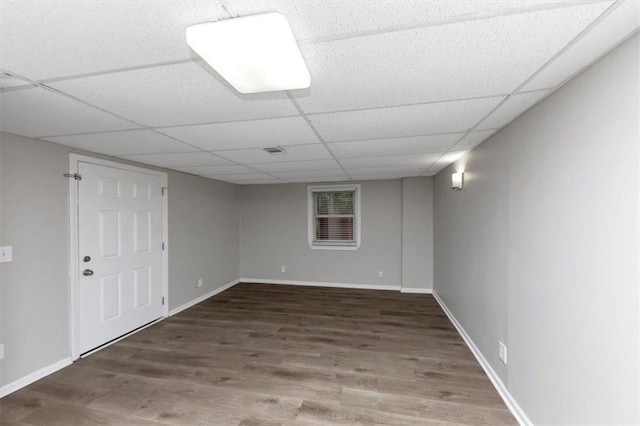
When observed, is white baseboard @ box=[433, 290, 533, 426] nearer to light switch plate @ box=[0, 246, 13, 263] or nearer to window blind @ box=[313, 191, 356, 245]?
window blind @ box=[313, 191, 356, 245]

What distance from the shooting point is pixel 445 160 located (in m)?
3.53

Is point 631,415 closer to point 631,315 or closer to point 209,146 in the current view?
point 631,315

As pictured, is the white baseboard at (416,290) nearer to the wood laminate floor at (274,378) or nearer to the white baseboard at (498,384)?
the wood laminate floor at (274,378)

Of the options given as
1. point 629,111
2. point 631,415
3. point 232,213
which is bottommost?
point 631,415

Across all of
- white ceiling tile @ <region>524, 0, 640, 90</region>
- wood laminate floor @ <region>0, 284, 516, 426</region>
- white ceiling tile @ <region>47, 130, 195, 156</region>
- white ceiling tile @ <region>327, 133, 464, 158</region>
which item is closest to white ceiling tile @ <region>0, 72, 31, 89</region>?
white ceiling tile @ <region>47, 130, 195, 156</region>

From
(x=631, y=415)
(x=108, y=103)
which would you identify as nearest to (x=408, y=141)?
(x=631, y=415)

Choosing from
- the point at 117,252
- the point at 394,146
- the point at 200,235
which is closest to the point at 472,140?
the point at 394,146

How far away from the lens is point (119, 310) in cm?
322

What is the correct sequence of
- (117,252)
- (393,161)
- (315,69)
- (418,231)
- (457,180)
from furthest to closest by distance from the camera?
(418,231) → (393,161) → (457,180) → (117,252) → (315,69)

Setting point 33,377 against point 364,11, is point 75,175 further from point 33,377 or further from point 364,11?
point 364,11

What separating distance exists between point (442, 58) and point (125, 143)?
2.70 meters

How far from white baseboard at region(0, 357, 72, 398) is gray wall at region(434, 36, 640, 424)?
12.7 ft

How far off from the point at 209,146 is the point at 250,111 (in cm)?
105

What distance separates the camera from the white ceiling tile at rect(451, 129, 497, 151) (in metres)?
2.32
